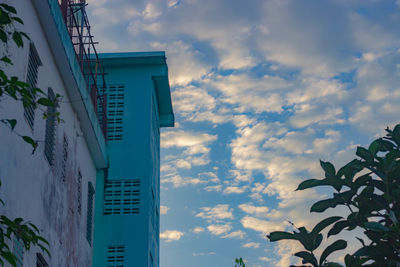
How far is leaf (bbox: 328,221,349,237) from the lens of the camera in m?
6.92

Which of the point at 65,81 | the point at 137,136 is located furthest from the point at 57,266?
the point at 137,136

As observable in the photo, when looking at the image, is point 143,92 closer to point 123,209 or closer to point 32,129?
point 123,209

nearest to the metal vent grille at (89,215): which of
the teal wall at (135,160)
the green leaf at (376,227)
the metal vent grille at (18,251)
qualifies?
the teal wall at (135,160)

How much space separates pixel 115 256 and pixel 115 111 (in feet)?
18.7

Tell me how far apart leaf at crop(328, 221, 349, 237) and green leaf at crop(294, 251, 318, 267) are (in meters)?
0.52

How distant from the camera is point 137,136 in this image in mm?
23625

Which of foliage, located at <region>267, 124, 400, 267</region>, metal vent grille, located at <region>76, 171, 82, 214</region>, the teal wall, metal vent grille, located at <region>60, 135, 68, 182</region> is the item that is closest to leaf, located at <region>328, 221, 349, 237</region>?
foliage, located at <region>267, 124, 400, 267</region>

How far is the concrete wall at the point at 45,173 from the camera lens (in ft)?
38.5

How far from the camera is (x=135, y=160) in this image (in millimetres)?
23219

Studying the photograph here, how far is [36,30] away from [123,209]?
9.92 m

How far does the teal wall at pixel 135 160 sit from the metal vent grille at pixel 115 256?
110 millimetres

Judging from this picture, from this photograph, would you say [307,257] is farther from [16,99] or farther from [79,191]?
[79,191]

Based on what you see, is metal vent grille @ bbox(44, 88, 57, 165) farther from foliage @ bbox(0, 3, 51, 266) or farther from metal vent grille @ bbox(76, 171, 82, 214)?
foliage @ bbox(0, 3, 51, 266)

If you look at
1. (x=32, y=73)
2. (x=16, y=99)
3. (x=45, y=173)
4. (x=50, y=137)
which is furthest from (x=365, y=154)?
(x=50, y=137)
